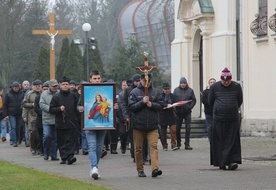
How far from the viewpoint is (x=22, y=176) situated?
16.9 m

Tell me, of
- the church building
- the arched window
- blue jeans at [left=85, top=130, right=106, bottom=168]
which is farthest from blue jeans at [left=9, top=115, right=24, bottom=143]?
blue jeans at [left=85, top=130, right=106, bottom=168]

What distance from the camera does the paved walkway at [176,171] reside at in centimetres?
1541

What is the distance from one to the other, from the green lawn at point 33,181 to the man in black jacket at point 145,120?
57.9 inches

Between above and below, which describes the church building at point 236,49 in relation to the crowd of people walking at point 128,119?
above

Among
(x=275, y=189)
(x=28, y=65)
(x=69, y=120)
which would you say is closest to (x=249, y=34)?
(x=69, y=120)

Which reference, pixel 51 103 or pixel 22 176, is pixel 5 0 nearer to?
pixel 51 103

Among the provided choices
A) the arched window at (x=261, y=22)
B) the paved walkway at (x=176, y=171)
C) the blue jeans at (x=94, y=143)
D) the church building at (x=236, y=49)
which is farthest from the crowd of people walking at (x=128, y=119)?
the arched window at (x=261, y=22)

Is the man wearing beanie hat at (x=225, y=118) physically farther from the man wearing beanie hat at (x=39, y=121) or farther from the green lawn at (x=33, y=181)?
the man wearing beanie hat at (x=39, y=121)

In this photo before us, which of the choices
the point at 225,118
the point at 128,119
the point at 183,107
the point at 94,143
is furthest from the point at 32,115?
the point at 94,143

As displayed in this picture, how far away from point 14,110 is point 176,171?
38.5 feet

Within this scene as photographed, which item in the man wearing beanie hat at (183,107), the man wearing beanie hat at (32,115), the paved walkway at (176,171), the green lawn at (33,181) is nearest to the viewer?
the green lawn at (33,181)

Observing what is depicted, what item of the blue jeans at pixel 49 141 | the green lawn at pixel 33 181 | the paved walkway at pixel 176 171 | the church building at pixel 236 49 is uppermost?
the church building at pixel 236 49

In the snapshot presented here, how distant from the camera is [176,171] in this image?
18188 mm

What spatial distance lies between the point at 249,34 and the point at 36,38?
122ft
